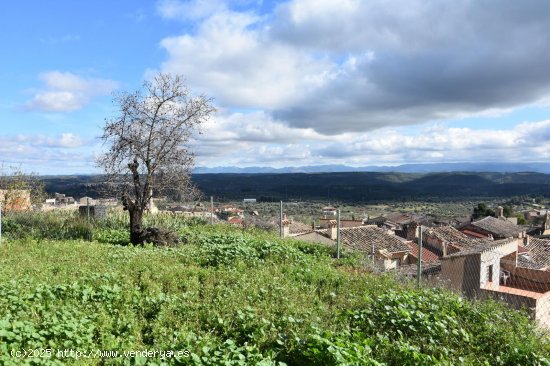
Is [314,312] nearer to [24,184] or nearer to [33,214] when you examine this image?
[33,214]

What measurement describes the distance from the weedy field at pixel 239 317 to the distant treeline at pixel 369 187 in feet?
221

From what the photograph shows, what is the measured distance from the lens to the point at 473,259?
15695 millimetres

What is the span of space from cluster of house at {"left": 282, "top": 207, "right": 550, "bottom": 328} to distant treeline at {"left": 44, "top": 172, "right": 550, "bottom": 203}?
48.9 metres

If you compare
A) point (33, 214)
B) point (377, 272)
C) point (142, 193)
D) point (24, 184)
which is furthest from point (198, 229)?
point (24, 184)

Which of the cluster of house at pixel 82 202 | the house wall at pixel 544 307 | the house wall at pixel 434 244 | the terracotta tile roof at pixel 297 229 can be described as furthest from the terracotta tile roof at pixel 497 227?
the cluster of house at pixel 82 202

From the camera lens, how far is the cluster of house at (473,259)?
14.0 m

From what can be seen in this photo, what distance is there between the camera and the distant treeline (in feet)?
301

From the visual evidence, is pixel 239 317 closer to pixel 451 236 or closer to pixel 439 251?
pixel 439 251

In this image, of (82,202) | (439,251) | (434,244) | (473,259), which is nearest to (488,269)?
(473,259)

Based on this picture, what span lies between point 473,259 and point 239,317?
41.2 ft

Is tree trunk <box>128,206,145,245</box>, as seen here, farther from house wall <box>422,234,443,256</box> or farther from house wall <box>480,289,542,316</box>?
house wall <box>422,234,443,256</box>

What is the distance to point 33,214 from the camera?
55.3 feet

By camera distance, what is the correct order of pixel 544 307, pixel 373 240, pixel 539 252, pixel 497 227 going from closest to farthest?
1. pixel 544 307
2. pixel 539 252
3. pixel 373 240
4. pixel 497 227

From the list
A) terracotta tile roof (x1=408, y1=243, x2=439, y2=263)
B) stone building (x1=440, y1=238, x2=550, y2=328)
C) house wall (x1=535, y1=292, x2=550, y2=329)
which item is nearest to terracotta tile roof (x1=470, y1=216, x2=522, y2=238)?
terracotta tile roof (x1=408, y1=243, x2=439, y2=263)
